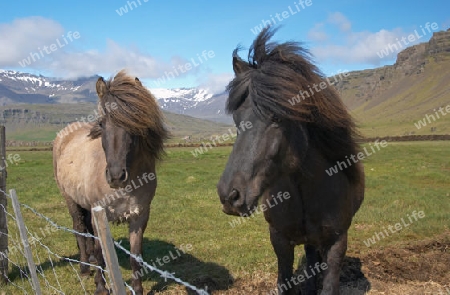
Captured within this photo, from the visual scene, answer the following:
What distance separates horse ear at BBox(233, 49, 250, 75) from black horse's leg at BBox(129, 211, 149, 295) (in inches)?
117

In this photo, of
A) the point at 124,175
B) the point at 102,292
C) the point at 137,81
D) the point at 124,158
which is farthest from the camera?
the point at 137,81

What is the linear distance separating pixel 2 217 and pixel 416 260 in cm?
703

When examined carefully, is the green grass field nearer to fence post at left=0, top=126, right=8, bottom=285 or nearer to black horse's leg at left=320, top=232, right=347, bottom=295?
fence post at left=0, top=126, right=8, bottom=285

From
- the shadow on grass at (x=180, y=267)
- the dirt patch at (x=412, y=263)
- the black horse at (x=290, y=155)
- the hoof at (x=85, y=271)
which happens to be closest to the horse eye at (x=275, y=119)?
the black horse at (x=290, y=155)

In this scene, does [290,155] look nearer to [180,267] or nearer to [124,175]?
[124,175]

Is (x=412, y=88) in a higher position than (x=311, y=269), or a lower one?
lower

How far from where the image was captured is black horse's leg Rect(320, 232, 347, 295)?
366cm

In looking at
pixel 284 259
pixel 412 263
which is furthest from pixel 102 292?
pixel 412 263

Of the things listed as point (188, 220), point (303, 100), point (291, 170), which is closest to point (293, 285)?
point (291, 170)

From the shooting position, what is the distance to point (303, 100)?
304cm

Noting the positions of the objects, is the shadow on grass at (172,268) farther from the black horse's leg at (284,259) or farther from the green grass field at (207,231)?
the black horse's leg at (284,259)

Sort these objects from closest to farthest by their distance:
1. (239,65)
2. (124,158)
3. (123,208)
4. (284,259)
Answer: (239,65) → (284,259) → (124,158) → (123,208)

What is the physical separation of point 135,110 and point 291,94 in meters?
2.80

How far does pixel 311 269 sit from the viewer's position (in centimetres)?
491
